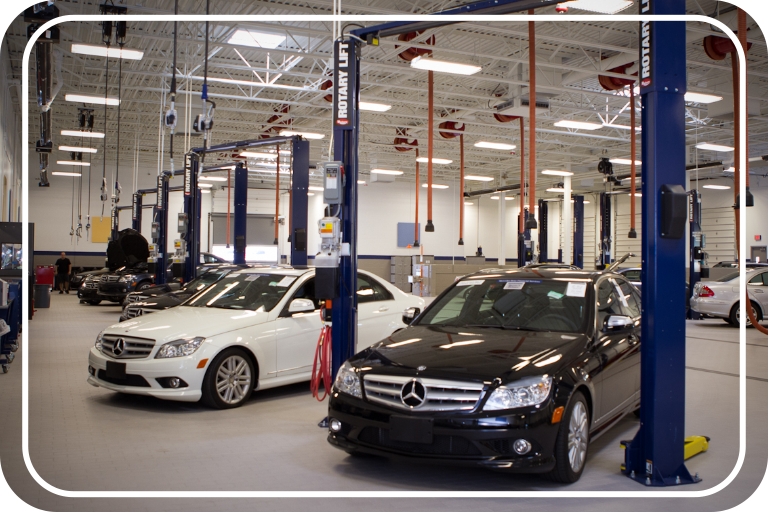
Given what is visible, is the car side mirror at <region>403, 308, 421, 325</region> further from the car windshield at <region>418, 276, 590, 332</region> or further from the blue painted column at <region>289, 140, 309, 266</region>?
the blue painted column at <region>289, 140, 309, 266</region>

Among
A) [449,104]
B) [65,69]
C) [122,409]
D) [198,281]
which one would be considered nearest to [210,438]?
[122,409]

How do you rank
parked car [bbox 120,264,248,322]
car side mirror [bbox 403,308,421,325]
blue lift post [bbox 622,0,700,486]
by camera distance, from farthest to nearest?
1. parked car [bbox 120,264,248,322]
2. car side mirror [bbox 403,308,421,325]
3. blue lift post [bbox 622,0,700,486]

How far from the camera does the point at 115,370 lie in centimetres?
548

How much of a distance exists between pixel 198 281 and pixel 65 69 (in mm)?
9271

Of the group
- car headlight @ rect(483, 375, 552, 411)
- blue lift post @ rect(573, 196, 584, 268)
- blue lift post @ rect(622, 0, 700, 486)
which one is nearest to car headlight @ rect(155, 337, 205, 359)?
car headlight @ rect(483, 375, 552, 411)

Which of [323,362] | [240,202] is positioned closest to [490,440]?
[323,362]

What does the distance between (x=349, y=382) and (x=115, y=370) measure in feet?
8.86

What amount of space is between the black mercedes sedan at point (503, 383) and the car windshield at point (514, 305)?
0.03ft

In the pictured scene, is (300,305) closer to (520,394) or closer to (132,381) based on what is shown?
(132,381)

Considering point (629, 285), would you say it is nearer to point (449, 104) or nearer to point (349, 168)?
point (349, 168)

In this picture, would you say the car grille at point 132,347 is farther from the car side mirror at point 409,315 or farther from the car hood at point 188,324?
the car side mirror at point 409,315

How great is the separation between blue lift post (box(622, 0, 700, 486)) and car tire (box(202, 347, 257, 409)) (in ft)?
11.1

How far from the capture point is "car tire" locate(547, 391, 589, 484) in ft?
11.4

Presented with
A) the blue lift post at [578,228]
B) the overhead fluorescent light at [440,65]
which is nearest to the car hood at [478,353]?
the overhead fluorescent light at [440,65]
